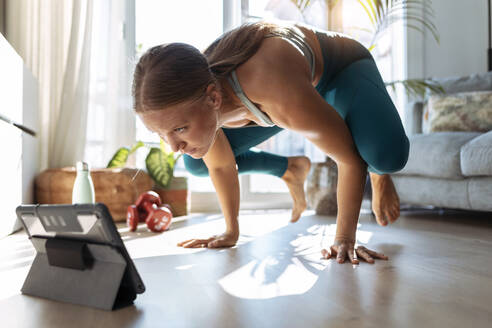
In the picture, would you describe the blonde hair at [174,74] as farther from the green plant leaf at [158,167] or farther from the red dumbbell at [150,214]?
the green plant leaf at [158,167]

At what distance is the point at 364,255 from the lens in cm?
107

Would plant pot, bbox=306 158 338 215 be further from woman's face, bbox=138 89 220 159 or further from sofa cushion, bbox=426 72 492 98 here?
woman's face, bbox=138 89 220 159

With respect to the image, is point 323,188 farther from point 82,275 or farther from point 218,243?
point 82,275

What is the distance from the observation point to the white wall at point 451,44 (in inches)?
123

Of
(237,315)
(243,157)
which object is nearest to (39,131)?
(243,157)

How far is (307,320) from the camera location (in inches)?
24.9

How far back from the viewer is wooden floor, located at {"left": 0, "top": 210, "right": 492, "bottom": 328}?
0.65 metres

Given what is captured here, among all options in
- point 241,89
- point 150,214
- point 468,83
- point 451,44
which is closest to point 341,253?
point 241,89

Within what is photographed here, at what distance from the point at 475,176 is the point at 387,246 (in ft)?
2.40

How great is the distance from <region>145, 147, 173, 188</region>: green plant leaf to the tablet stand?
1413 mm

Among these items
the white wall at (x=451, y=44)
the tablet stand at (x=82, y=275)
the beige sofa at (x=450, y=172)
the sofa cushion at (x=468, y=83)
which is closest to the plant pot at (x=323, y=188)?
the beige sofa at (x=450, y=172)

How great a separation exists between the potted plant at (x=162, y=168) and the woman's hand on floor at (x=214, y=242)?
947 millimetres

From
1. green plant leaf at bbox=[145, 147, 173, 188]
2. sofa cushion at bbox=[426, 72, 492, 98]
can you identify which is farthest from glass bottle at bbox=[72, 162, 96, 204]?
sofa cushion at bbox=[426, 72, 492, 98]

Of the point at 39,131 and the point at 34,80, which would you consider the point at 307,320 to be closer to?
the point at 34,80
